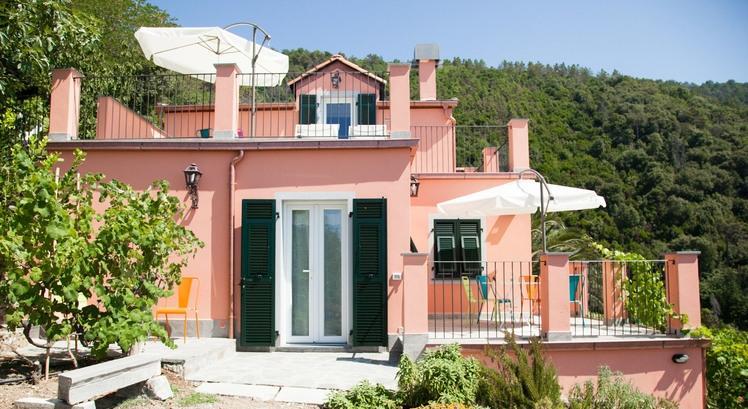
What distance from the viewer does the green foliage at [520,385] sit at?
5531mm

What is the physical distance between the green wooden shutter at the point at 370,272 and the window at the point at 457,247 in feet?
9.80

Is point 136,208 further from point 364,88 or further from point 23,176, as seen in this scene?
point 364,88

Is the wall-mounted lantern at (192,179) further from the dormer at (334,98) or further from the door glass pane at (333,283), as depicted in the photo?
the dormer at (334,98)

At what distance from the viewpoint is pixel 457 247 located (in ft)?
38.0

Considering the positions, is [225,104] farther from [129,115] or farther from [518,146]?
[518,146]

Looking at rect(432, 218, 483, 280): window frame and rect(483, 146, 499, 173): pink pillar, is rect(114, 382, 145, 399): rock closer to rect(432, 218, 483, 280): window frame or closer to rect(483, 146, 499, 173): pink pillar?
rect(432, 218, 483, 280): window frame

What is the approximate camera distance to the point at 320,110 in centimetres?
1438

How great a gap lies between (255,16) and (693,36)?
11.5 meters

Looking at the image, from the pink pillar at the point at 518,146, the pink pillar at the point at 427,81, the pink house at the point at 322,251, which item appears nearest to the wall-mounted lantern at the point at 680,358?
the pink house at the point at 322,251

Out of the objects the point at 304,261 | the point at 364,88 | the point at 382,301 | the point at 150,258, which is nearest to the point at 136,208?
the point at 150,258

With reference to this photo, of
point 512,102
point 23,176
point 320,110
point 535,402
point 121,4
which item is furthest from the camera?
point 512,102

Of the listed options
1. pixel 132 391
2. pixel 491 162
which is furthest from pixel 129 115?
pixel 491 162

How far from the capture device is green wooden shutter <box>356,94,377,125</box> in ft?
46.2

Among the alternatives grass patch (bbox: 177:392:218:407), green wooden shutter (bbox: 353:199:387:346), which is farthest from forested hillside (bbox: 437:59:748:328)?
grass patch (bbox: 177:392:218:407)
